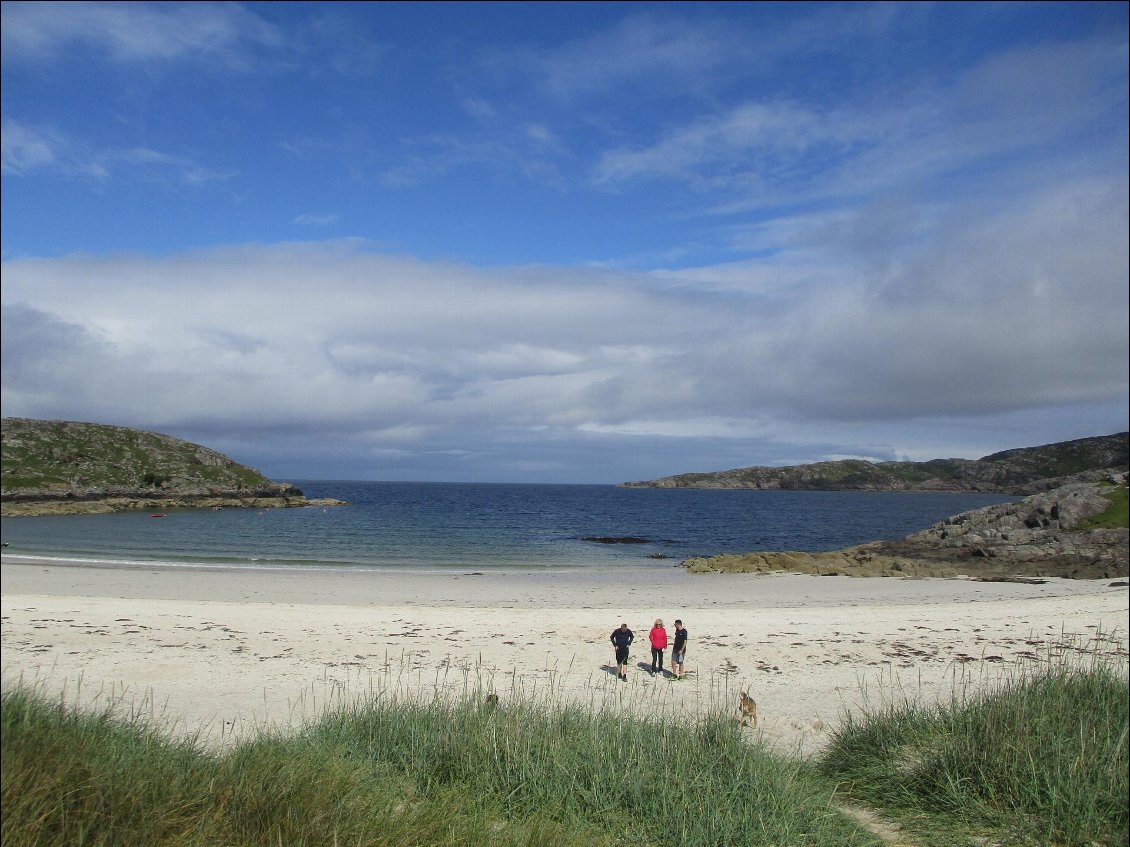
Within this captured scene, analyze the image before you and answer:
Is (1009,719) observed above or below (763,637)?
above

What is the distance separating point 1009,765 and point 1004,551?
40.5 m

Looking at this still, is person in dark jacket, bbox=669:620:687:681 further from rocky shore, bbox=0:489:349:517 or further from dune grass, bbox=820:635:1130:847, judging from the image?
rocky shore, bbox=0:489:349:517

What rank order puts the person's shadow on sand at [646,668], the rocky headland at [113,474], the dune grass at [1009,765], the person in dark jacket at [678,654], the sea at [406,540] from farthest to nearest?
the rocky headland at [113,474]
the sea at [406,540]
the person's shadow on sand at [646,668]
the person in dark jacket at [678,654]
the dune grass at [1009,765]

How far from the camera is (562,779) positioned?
20.7 feet

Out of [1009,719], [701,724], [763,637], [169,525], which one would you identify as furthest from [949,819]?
[169,525]

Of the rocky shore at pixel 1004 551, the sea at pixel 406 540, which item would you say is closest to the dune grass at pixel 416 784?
the rocky shore at pixel 1004 551

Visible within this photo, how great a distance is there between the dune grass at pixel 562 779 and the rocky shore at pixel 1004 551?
1220 inches

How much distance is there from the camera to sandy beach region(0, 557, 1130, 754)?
12.2 meters

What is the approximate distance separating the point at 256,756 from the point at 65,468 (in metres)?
114

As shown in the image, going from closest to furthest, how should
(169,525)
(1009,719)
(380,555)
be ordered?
(1009,719) → (380,555) → (169,525)

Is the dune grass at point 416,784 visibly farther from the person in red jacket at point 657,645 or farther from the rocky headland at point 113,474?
the rocky headland at point 113,474

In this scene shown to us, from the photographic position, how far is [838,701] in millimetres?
12555

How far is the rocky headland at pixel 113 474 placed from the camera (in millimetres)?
87812

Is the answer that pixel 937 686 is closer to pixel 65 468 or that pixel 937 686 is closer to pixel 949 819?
pixel 949 819
